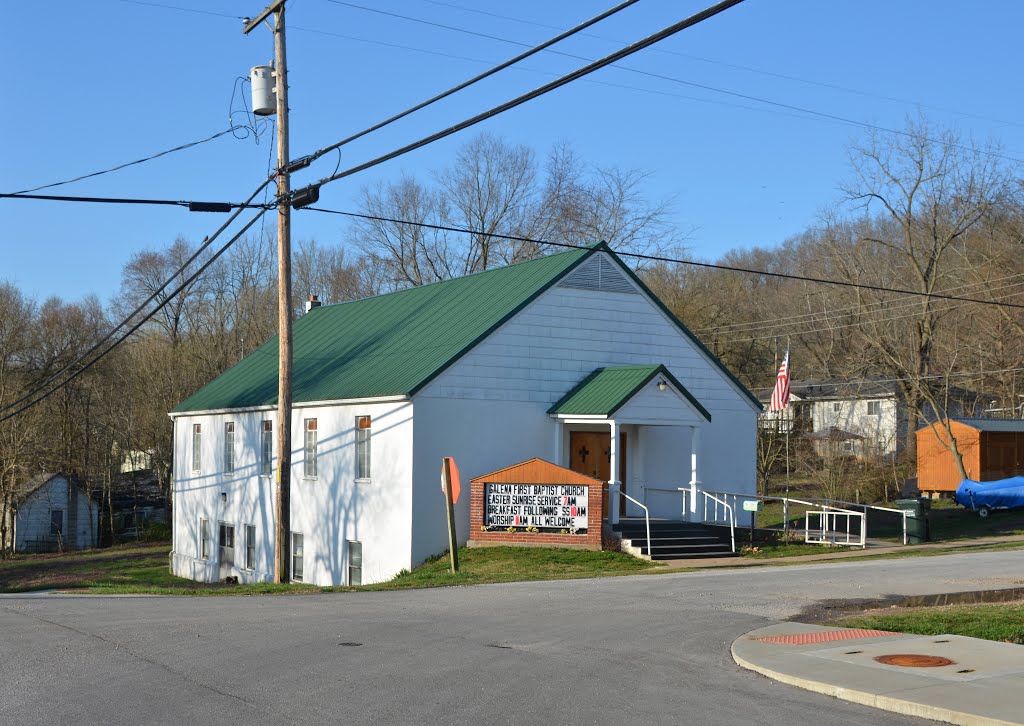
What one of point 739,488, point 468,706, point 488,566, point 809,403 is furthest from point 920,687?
point 809,403

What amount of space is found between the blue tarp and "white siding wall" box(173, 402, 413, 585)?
80.0 feet

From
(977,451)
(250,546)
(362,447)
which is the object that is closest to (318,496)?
(362,447)

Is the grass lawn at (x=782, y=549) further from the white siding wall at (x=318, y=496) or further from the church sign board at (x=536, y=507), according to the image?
the white siding wall at (x=318, y=496)

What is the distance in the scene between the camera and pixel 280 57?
22672mm

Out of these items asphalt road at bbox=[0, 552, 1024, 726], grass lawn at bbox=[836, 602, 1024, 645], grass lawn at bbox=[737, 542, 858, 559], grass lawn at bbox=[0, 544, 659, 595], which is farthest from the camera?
grass lawn at bbox=[737, 542, 858, 559]

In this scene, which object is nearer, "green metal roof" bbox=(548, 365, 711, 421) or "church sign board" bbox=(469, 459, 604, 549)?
"church sign board" bbox=(469, 459, 604, 549)

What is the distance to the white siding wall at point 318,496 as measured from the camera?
88.9 ft

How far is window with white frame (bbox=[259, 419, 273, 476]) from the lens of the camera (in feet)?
110

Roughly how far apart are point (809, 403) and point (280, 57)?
1967 inches

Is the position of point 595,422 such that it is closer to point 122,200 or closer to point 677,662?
point 122,200

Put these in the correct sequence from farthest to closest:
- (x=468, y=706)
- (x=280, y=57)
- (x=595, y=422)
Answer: (x=595, y=422) → (x=280, y=57) → (x=468, y=706)

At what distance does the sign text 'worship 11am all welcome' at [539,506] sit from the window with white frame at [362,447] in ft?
14.2

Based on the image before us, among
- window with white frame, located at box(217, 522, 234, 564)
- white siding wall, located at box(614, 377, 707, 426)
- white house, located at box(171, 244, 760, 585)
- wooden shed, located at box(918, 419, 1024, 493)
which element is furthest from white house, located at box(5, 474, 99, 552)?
wooden shed, located at box(918, 419, 1024, 493)

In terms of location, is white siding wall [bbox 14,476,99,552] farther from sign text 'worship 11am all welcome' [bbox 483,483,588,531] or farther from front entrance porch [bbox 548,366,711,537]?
sign text 'worship 11am all welcome' [bbox 483,483,588,531]
